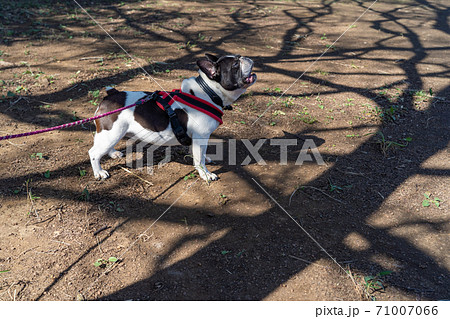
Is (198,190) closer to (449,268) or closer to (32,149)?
(32,149)

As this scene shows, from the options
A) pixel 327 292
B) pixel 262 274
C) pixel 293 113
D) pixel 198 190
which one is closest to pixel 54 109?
pixel 198 190

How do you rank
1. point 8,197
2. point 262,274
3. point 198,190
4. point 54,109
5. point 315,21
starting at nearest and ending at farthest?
point 262,274 < point 8,197 < point 198,190 < point 54,109 < point 315,21

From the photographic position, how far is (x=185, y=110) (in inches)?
140

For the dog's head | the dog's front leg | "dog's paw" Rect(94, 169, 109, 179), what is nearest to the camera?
the dog's head

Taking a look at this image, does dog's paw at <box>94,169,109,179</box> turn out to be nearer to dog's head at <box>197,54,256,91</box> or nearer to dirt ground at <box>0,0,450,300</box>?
dirt ground at <box>0,0,450,300</box>

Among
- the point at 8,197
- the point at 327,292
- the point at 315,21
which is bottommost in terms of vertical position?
the point at 327,292

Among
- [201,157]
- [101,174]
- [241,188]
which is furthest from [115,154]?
[241,188]

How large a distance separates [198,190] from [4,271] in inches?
74.2

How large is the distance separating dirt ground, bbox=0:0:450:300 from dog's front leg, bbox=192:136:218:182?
11 cm

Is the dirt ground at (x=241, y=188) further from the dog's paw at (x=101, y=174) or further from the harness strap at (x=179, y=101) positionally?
the harness strap at (x=179, y=101)

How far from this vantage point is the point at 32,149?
4242 millimetres

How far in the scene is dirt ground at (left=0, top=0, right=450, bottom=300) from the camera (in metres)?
2.84

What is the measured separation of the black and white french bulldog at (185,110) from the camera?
3426 mm

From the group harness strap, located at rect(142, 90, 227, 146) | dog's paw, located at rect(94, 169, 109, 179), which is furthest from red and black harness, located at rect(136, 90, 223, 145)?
dog's paw, located at rect(94, 169, 109, 179)
